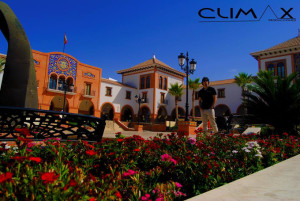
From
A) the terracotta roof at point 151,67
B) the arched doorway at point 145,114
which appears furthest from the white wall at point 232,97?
the arched doorway at point 145,114

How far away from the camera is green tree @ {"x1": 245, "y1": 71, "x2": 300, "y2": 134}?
22.0ft

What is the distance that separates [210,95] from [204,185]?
5035mm

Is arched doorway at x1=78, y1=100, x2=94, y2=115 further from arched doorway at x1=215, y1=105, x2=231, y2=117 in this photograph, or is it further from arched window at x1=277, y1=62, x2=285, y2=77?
arched window at x1=277, y1=62, x2=285, y2=77

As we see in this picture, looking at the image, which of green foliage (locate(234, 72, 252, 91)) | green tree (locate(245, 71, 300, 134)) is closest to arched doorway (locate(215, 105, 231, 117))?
green foliage (locate(234, 72, 252, 91))

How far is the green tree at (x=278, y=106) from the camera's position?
671 centimetres

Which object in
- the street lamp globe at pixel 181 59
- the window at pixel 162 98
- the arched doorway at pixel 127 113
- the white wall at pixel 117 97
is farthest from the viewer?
the window at pixel 162 98

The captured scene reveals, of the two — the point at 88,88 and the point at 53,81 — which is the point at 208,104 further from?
the point at 88,88

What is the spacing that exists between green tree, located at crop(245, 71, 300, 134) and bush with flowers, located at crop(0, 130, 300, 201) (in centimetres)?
365

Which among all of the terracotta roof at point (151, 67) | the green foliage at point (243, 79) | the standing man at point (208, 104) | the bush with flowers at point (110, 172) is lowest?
the bush with flowers at point (110, 172)

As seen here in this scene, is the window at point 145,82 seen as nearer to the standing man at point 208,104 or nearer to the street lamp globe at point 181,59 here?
the street lamp globe at point 181,59

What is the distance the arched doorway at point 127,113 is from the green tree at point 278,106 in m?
26.3

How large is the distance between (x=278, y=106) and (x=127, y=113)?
93.6 feet

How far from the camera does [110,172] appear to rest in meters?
2.28

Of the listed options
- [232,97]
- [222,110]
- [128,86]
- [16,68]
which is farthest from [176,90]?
[16,68]
